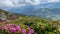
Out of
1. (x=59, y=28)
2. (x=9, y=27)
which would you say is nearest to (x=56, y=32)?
(x=59, y=28)

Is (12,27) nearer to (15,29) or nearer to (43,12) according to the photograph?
(15,29)

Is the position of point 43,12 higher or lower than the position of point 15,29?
lower

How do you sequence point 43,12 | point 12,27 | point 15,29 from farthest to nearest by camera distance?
point 43,12 → point 12,27 → point 15,29

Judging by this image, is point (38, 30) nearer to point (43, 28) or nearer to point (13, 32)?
point (43, 28)

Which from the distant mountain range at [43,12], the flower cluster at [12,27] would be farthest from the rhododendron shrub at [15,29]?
the distant mountain range at [43,12]

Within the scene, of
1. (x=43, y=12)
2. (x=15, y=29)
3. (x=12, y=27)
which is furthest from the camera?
(x=43, y=12)

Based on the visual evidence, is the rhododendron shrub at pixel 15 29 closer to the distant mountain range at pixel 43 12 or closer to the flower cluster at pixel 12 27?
the flower cluster at pixel 12 27

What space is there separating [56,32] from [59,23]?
1.00 m

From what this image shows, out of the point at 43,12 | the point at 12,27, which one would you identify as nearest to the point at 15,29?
the point at 12,27

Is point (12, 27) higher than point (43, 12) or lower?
higher

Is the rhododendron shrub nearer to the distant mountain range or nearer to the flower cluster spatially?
the flower cluster

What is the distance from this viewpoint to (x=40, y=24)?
11984mm

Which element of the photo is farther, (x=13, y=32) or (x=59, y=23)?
(x=59, y=23)

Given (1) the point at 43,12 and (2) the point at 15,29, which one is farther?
(1) the point at 43,12
